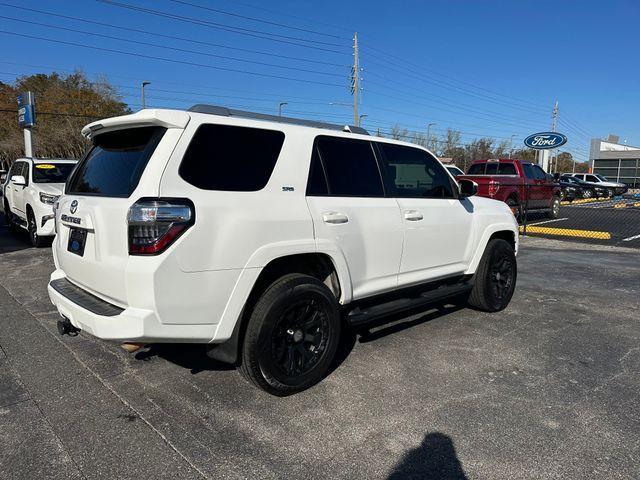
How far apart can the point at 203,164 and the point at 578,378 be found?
3348 mm

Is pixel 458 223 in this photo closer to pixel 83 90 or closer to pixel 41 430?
pixel 41 430

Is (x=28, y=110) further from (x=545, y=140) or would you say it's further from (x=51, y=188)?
(x=545, y=140)

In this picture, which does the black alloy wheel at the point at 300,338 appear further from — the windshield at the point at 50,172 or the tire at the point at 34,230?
the windshield at the point at 50,172

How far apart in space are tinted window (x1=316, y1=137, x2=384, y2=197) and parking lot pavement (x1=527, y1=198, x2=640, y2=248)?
10188mm

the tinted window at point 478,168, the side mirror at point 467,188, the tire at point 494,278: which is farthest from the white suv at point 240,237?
the tinted window at point 478,168

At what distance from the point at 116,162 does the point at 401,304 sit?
260 cm

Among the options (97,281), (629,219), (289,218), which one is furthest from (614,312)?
(629,219)

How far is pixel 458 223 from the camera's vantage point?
4895 millimetres

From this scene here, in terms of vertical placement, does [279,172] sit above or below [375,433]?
above

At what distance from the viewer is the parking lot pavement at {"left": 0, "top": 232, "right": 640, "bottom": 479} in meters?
2.67

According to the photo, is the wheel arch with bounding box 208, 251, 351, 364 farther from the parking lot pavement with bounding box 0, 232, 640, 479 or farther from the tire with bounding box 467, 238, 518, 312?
the tire with bounding box 467, 238, 518, 312

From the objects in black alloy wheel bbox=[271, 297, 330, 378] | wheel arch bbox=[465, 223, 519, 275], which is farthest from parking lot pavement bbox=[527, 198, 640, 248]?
black alloy wheel bbox=[271, 297, 330, 378]

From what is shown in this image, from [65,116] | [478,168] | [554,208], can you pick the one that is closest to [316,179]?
[478,168]

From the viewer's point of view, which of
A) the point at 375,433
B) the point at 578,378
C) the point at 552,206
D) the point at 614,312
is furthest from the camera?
the point at 552,206
